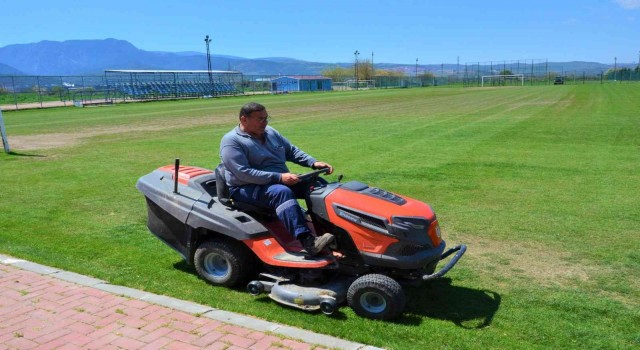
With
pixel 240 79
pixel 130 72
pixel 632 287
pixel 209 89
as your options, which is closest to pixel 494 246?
pixel 632 287

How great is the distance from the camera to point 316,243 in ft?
13.5

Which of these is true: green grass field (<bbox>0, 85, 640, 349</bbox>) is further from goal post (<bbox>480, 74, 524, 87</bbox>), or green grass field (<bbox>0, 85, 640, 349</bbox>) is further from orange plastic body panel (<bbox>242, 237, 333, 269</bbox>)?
goal post (<bbox>480, 74, 524, 87</bbox>)

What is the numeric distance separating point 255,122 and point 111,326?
6.24ft

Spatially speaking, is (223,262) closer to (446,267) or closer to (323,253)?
(323,253)

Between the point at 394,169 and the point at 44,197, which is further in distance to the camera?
the point at 394,169

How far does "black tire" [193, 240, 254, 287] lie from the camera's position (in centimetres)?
457

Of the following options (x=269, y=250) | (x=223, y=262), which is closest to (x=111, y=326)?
(x=223, y=262)

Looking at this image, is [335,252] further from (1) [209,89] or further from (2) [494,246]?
(1) [209,89]

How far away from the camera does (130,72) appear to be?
2154 inches

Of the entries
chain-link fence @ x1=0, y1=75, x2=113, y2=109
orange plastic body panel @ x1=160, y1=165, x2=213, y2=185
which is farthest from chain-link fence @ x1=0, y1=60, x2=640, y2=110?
orange plastic body panel @ x1=160, y1=165, x2=213, y2=185

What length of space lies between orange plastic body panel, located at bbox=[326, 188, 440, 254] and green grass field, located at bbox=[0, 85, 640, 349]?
0.56 metres

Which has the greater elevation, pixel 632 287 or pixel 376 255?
pixel 376 255

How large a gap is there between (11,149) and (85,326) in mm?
12415

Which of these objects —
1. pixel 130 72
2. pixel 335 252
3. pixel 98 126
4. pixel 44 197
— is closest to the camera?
pixel 335 252
